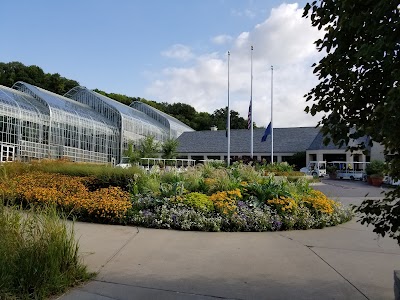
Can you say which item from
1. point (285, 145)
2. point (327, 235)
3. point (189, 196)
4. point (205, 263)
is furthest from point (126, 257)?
point (285, 145)

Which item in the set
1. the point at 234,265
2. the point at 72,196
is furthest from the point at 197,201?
the point at 234,265

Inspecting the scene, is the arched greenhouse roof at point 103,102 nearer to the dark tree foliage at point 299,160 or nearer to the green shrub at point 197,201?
the dark tree foliage at point 299,160

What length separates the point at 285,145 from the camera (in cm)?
5534

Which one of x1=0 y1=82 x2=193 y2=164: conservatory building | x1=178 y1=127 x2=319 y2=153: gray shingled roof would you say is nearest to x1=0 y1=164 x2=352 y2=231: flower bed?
x1=0 y1=82 x2=193 y2=164: conservatory building

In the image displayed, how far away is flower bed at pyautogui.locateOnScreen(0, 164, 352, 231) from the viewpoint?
8422mm

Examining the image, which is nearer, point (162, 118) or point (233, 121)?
point (162, 118)

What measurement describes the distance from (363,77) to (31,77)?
7878cm

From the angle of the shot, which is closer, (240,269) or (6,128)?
(240,269)

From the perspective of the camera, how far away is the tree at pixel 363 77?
2385 millimetres

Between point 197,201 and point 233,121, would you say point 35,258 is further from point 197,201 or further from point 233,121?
point 233,121

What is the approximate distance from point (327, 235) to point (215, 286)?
440cm

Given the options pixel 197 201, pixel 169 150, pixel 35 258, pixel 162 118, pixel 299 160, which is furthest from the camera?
pixel 162 118

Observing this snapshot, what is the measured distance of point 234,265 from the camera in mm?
5504

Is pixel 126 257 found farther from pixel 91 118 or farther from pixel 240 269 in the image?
pixel 91 118
